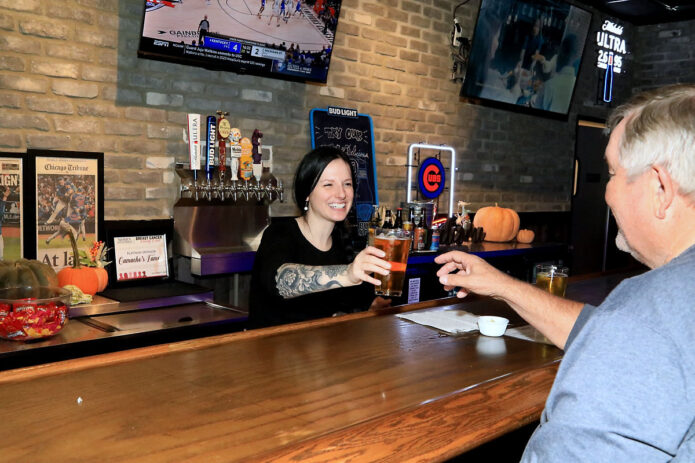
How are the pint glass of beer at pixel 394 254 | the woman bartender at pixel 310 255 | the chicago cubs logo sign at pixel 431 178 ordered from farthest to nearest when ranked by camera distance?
1. the chicago cubs logo sign at pixel 431 178
2. the woman bartender at pixel 310 255
3. the pint glass of beer at pixel 394 254

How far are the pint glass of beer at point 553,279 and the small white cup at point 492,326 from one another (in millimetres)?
251

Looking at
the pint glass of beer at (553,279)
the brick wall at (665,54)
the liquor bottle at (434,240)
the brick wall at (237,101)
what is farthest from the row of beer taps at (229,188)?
the brick wall at (665,54)

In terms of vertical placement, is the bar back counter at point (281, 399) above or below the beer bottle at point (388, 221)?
below

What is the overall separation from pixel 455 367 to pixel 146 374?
76 centimetres

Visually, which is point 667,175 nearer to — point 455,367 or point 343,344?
point 455,367

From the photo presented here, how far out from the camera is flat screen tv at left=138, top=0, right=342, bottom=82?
3.40 m

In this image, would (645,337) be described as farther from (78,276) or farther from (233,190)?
(233,190)

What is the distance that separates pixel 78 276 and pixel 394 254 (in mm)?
1723

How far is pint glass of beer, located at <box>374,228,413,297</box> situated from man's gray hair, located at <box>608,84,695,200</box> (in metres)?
0.86

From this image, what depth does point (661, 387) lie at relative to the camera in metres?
0.93

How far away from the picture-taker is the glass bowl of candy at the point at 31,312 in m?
2.38

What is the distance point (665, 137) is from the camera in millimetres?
1099

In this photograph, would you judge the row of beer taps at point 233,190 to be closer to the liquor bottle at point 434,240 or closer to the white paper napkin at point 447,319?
the liquor bottle at point 434,240

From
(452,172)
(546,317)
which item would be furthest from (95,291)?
(452,172)
